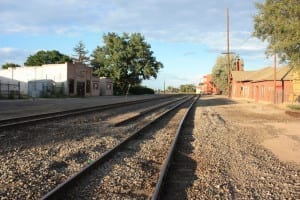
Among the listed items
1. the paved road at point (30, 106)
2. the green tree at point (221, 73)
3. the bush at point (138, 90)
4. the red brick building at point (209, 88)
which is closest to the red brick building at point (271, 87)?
the paved road at point (30, 106)

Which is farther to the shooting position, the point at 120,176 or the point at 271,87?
the point at 271,87

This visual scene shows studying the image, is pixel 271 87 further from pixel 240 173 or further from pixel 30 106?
pixel 240 173

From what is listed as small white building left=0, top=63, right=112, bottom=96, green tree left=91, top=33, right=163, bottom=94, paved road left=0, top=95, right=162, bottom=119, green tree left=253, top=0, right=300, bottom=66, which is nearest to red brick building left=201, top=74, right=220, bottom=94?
green tree left=91, top=33, right=163, bottom=94

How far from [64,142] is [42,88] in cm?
5494

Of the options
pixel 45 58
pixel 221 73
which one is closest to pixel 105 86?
pixel 45 58

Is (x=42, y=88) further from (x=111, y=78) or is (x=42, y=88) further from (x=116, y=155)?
(x=116, y=155)

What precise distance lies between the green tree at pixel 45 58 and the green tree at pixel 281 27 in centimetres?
8791

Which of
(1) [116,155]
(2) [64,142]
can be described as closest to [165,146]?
(1) [116,155]

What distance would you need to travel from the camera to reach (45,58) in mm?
111812

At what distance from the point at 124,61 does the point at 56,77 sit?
29.2m

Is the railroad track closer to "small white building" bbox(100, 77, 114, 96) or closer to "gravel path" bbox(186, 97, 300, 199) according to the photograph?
"gravel path" bbox(186, 97, 300, 199)

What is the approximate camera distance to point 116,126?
17.6 m

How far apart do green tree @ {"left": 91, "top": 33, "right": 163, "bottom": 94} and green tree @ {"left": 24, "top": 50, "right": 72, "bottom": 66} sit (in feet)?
57.2

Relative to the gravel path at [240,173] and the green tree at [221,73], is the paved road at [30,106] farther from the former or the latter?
the green tree at [221,73]
